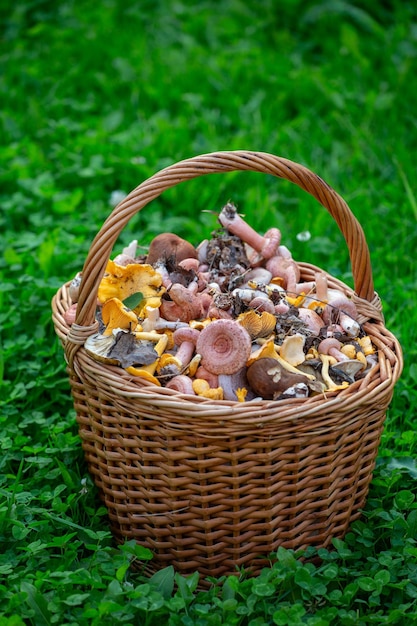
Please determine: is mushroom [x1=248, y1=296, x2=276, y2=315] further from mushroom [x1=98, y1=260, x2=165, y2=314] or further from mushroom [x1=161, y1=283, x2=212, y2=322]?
mushroom [x1=98, y1=260, x2=165, y2=314]

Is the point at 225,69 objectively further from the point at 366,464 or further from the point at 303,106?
the point at 366,464

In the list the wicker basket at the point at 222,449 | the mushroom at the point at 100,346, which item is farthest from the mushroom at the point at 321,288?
the mushroom at the point at 100,346

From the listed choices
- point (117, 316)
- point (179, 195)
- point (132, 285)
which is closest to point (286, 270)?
point (132, 285)

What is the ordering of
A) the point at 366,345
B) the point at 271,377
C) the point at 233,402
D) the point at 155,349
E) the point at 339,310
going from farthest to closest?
the point at 339,310
the point at 366,345
the point at 155,349
the point at 271,377
the point at 233,402

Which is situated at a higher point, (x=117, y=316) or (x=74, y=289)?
(x=117, y=316)

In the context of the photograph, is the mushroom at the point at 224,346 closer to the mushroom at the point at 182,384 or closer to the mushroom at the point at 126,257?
the mushroom at the point at 182,384

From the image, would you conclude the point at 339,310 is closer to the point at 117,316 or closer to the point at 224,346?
the point at 224,346

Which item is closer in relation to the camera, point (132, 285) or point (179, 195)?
point (132, 285)

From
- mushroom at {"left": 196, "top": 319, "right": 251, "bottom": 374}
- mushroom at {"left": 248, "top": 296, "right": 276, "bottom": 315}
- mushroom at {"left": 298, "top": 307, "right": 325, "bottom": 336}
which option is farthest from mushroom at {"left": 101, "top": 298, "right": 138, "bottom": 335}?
mushroom at {"left": 298, "top": 307, "right": 325, "bottom": 336}
